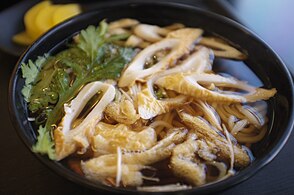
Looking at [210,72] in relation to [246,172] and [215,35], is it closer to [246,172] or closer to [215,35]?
[215,35]

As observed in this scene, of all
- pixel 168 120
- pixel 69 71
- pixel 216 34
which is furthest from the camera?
pixel 216 34

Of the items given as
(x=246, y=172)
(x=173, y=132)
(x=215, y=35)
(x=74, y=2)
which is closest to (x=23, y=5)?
(x=74, y=2)

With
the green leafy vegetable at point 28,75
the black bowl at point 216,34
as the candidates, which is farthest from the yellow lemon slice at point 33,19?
the green leafy vegetable at point 28,75

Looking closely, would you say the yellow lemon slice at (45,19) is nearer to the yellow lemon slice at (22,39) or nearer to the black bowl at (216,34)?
the yellow lemon slice at (22,39)

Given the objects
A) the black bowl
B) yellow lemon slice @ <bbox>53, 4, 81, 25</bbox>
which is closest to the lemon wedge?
yellow lemon slice @ <bbox>53, 4, 81, 25</bbox>

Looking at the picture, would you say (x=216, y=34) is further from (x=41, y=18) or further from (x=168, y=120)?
(x=41, y=18)

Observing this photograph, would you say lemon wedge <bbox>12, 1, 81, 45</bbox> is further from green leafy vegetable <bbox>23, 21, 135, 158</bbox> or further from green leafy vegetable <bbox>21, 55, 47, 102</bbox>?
green leafy vegetable <bbox>21, 55, 47, 102</bbox>

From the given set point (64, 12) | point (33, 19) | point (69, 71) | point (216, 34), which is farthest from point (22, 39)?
point (216, 34)
